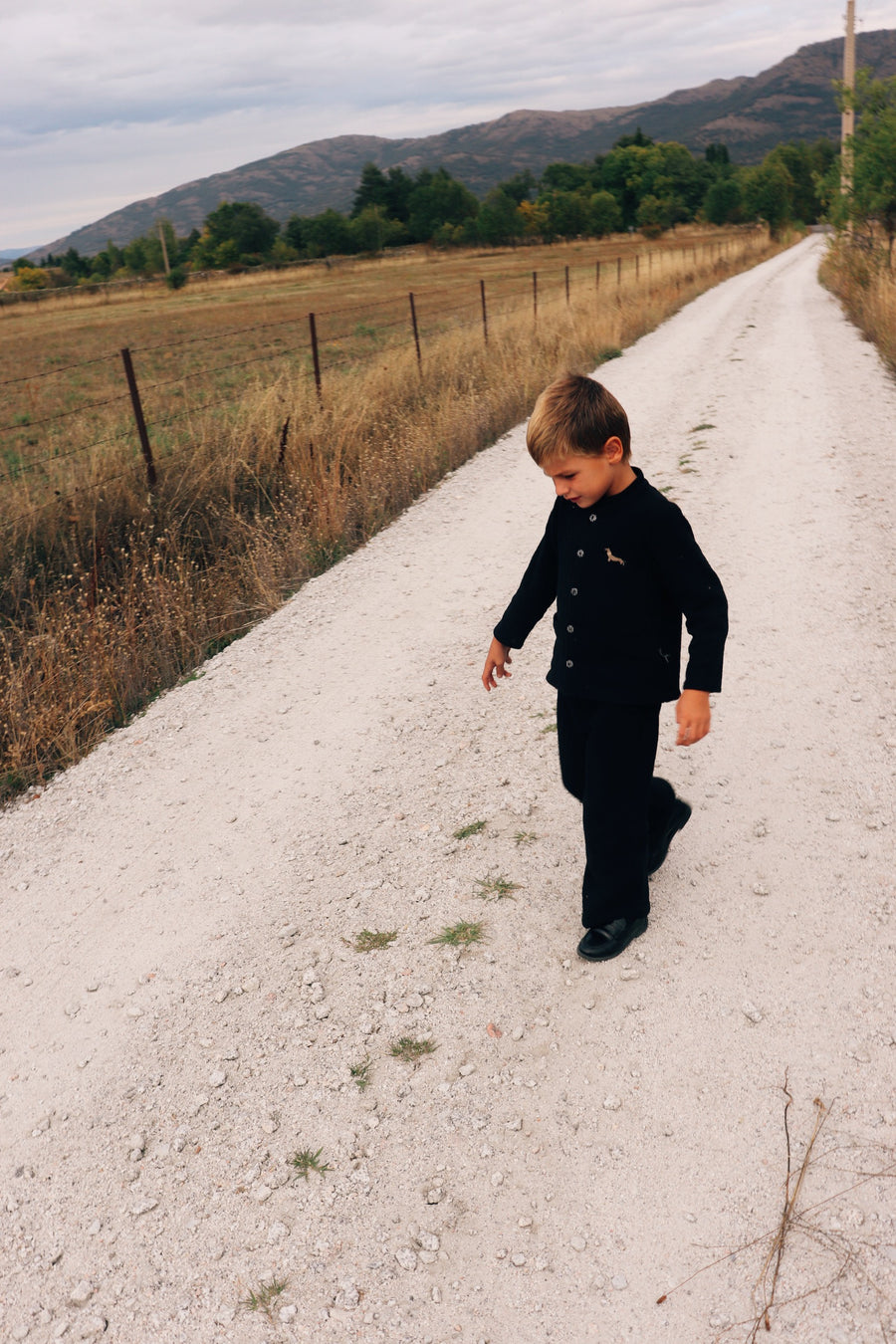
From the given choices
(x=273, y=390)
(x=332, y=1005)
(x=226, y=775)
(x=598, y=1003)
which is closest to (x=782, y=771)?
(x=598, y=1003)

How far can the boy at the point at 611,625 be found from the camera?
195 centimetres

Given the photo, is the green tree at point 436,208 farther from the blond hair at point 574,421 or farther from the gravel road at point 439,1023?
the blond hair at point 574,421

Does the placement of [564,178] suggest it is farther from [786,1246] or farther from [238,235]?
[786,1246]

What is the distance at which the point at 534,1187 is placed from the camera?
1845 millimetres

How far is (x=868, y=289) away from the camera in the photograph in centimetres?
1492

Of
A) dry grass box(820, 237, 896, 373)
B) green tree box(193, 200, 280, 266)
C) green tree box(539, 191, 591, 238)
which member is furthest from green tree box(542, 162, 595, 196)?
dry grass box(820, 237, 896, 373)

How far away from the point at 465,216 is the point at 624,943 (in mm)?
93429

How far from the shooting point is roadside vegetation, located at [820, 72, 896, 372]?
50.8 ft

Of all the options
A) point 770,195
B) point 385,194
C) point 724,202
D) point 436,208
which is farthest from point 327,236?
point 770,195

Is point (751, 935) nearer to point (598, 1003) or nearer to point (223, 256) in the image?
point (598, 1003)

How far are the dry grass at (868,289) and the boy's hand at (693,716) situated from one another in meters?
9.88

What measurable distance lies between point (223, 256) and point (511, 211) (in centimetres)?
2539

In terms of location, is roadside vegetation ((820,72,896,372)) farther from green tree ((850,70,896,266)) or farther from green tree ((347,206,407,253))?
green tree ((347,206,407,253))

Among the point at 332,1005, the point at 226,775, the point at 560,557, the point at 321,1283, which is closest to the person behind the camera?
the point at 321,1283
